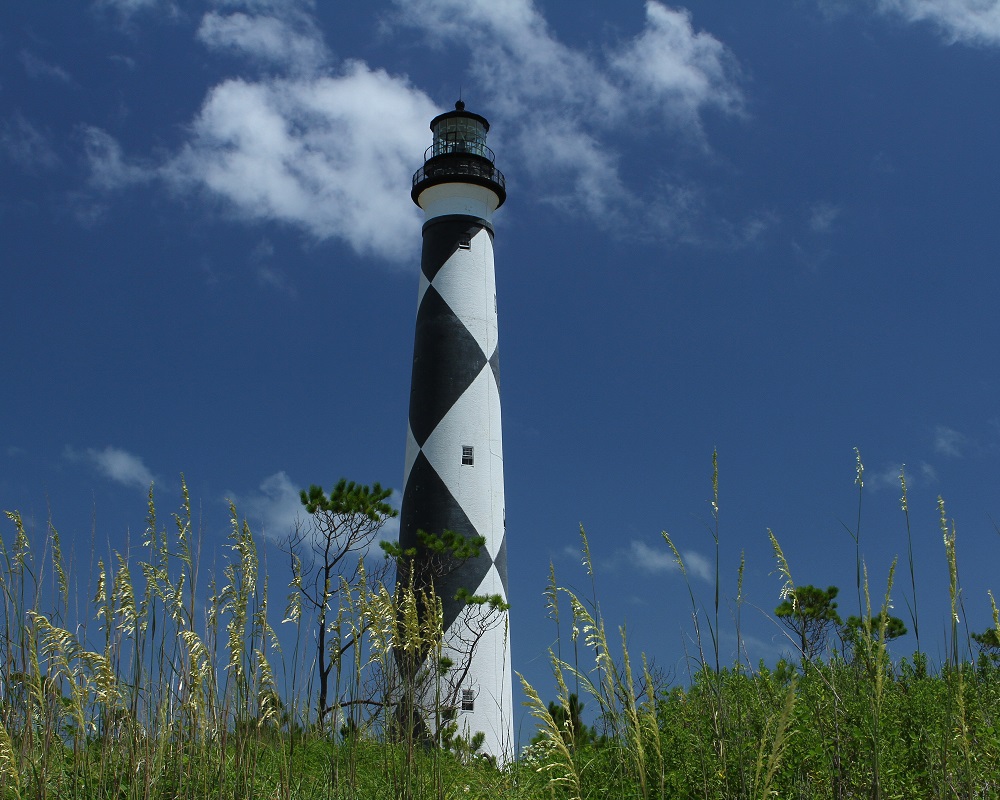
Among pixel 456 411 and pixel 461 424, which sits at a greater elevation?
pixel 456 411

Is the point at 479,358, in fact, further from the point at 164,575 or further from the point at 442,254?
the point at 164,575

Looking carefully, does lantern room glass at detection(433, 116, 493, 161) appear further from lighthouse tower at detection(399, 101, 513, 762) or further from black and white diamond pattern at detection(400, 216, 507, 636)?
black and white diamond pattern at detection(400, 216, 507, 636)

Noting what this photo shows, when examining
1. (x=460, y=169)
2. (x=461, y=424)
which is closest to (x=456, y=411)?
(x=461, y=424)

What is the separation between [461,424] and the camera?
44.4ft

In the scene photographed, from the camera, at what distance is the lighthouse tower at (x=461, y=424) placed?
40.8 feet

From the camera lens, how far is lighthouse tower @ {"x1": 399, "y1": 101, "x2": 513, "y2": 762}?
12.4 metres

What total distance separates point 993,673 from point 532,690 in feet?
16.1

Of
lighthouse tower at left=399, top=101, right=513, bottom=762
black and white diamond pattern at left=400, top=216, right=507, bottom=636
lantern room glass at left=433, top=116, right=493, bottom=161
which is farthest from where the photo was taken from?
lantern room glass at left=433, top=116, right=493, bottom=161

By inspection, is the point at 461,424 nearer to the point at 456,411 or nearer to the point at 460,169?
the point at 456,411

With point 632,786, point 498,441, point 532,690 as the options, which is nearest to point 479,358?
point 498,441

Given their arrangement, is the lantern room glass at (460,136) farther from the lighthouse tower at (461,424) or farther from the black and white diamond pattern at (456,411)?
the black and white diamond pattern at (456,411)

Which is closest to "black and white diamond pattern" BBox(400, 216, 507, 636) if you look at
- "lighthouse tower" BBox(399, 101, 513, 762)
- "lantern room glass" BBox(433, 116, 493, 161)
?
"lighthouse tower" BBox(399, 101, 513, 762)

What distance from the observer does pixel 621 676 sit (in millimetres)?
2875

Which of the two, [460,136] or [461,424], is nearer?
[461,424]
